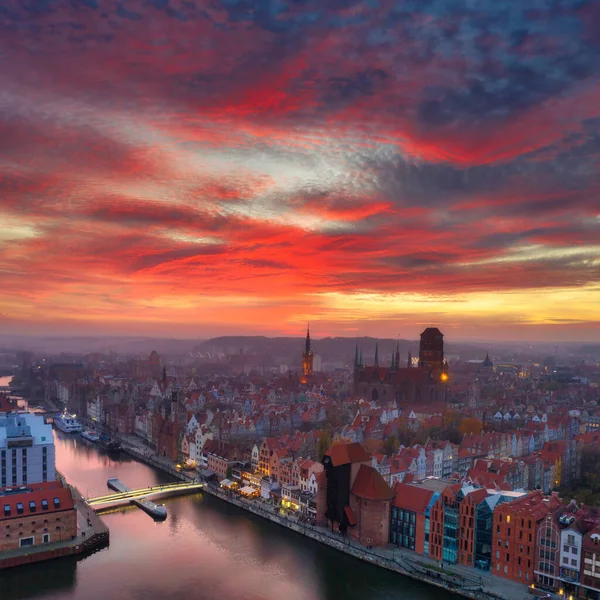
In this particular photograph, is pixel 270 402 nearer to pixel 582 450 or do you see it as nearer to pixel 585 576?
pixel 582 450

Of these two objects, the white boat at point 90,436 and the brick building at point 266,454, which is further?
the white boat at point 90,436

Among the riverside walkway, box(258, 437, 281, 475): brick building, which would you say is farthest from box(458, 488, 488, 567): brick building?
the riverside walkway

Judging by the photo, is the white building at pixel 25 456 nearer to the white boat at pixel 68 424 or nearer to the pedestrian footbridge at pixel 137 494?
the pedestrian footbridge at pixel 137 494

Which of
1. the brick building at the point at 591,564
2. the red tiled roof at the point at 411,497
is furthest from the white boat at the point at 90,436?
the brick building at the point at 591,564

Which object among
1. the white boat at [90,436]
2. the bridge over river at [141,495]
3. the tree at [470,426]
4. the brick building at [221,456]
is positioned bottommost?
the white boat at [90,436]

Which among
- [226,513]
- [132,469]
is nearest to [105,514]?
[226,513]

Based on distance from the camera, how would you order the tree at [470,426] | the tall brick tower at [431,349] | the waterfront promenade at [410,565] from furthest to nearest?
the tall brick tower at [431,349] < the tree at [470,426] < the waterfront promenade at [410,565]

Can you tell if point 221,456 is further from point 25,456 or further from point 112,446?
point 112,446

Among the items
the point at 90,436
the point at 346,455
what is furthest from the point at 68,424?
the point at 346,455
